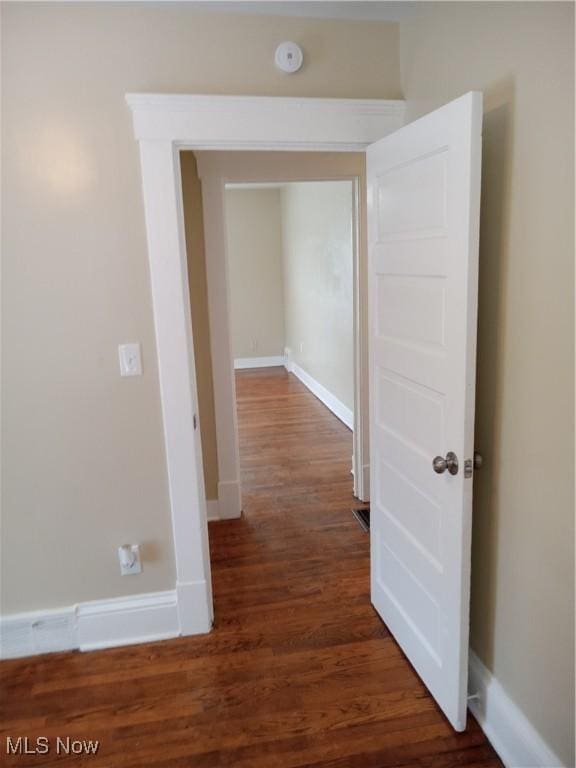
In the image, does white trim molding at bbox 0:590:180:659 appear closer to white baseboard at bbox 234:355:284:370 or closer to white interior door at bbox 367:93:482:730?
white interior door at bbox 367:93:482:730

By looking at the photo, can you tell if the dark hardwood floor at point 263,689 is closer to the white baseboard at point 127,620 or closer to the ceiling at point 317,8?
the white baseboard at point 127,620

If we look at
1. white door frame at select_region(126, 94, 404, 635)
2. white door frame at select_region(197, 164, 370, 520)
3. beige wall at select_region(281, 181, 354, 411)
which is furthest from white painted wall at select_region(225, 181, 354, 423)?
white door frame at select_region(126, 94, 404, 635)

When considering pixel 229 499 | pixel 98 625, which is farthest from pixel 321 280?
pixel 98 625

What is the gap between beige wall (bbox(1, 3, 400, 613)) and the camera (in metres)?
1.85

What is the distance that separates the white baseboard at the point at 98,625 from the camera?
2.18 meters

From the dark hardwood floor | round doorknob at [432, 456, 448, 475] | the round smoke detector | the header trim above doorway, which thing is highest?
the round smoke detector

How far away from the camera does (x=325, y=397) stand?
566 cm

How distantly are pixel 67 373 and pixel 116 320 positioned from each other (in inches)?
10.8

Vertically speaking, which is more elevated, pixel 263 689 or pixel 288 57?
pixel 288 57

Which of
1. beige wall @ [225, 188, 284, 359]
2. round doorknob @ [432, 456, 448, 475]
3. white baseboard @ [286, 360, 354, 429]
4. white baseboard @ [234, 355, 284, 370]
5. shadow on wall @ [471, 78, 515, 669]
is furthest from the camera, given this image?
white baseboard @ [234, 355, 284, 370]

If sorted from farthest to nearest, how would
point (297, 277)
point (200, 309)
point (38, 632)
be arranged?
1. point (297, 277)
2. point (200, 309)
3. point (38, 632)

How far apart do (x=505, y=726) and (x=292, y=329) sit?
589 cm

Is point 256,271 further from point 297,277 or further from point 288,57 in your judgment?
point 288,57

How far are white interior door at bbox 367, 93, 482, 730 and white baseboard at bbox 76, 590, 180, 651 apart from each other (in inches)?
36.6
